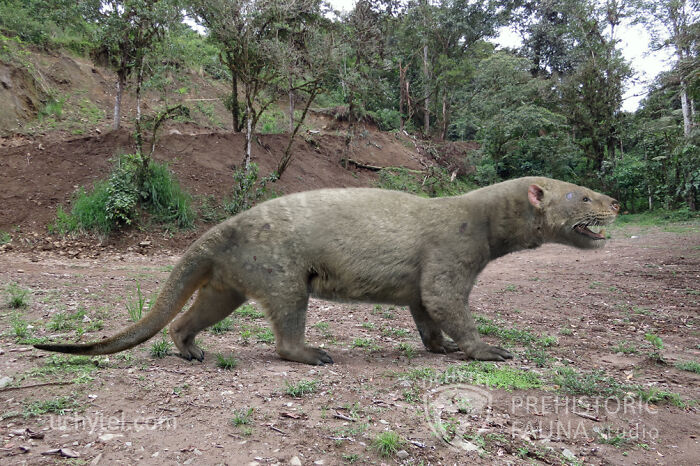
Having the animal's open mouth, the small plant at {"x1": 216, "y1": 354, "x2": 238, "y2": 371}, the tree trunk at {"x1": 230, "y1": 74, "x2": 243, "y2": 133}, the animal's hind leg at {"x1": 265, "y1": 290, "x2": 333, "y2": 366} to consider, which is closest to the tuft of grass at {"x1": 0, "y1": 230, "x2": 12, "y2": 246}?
the tree trunk at {"x1": 230, "y1": 74, "x2": 243, "y2": 133}

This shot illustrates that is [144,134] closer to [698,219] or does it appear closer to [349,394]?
[349,394]

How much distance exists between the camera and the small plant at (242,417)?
3088 millimetres

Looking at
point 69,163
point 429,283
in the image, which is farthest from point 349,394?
point 69,163

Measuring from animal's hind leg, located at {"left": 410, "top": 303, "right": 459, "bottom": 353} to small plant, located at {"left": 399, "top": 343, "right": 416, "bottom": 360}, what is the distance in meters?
0.19

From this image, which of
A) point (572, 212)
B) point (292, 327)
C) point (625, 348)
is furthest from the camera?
point (625, 348)

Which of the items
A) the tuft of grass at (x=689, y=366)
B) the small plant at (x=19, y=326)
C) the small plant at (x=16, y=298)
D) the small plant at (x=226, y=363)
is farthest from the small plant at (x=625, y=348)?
the small plant at (x=16, y=298)

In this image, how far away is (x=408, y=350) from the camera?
5.16 meters

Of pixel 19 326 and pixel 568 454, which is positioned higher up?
pixel 19 326

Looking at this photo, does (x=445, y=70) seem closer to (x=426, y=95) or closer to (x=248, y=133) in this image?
(x=426, y=95)

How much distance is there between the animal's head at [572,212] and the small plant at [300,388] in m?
3.03

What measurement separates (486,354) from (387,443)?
2.20 meters

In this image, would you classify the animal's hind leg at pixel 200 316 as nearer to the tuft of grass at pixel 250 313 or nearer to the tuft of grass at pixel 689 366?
the tuft of grass at pixel 250 313

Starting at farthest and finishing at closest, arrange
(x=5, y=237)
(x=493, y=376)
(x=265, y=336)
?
1. (x=5, y=237)
2. (x=265, y=336)
3. (x=493, y=376)

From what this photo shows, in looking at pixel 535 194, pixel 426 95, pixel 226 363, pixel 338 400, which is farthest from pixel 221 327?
pixel 426 95
